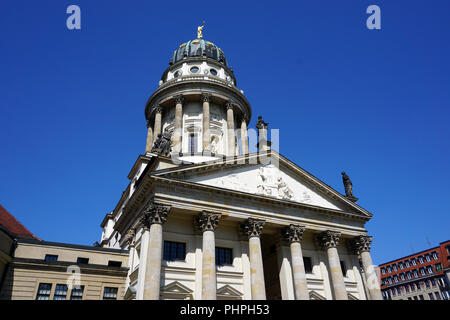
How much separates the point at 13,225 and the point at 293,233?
29563 mm

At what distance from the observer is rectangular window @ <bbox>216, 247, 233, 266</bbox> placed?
24391mm

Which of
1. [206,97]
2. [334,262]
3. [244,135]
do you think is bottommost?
[334,262]

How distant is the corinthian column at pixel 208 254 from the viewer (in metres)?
20.9

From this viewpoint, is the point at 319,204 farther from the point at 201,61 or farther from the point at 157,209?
the point at 201,61

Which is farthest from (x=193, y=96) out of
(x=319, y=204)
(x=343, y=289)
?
(x=343, y=289)

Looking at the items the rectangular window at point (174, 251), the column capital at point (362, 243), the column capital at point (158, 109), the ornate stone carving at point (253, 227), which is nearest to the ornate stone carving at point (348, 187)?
the column capital at point (362, 243)

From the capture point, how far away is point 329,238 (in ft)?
89.7

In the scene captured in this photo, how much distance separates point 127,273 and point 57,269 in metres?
5.11

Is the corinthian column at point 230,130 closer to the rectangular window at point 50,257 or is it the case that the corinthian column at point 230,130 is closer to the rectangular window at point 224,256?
the rectangular window at point 224,256

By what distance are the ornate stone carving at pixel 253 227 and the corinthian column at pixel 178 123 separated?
49.0 feet

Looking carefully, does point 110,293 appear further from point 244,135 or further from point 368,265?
point 244,135

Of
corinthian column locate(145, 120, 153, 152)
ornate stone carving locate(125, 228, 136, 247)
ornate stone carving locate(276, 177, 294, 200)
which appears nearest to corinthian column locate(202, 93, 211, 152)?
corinthian column locate(145, 120, 153, 152)

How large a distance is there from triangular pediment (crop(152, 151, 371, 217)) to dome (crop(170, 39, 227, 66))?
953 inches

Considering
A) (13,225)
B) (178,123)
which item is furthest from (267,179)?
(13,225)
